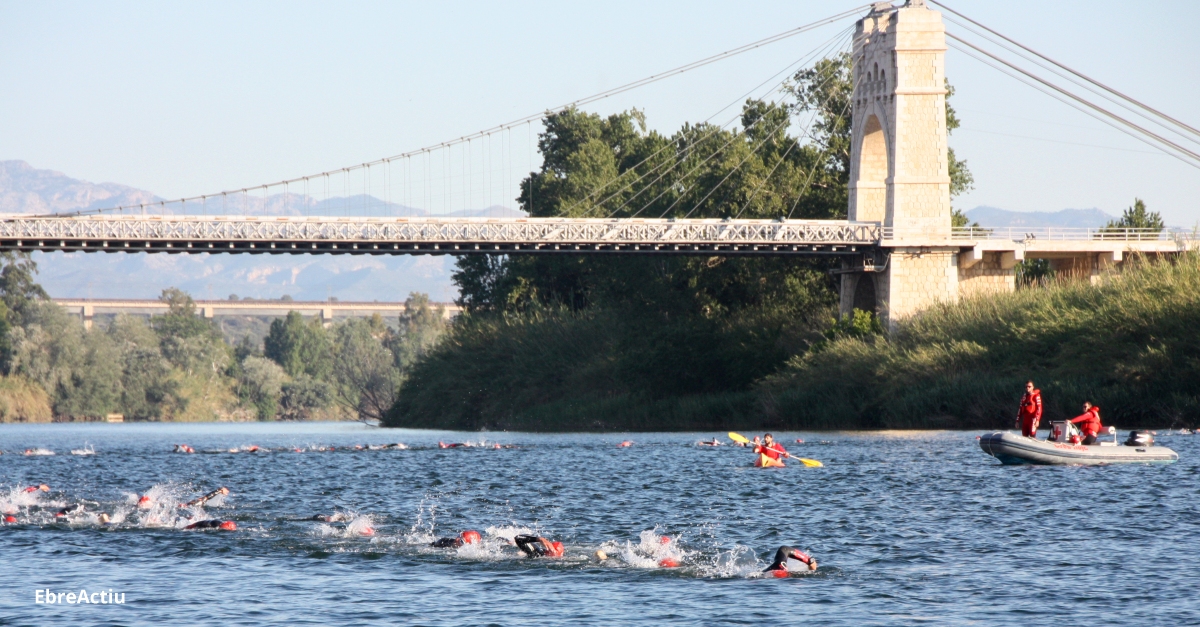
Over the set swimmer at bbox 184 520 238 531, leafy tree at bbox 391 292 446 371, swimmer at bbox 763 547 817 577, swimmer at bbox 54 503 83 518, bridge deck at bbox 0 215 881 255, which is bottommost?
swimmer at bbox 54 503 83 518

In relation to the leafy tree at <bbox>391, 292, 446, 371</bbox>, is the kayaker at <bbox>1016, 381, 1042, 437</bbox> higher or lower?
lower

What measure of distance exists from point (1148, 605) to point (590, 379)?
58.1 meters

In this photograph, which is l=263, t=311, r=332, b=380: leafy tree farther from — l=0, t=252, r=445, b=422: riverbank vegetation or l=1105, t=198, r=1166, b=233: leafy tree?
l=1105, t=198, r=1166, b=233: leafy tree

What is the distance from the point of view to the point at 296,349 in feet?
513

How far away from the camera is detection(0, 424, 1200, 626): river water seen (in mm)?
16344

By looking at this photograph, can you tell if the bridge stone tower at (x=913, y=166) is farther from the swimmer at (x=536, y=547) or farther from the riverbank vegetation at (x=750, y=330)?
the swimmer at (x=536, y=547)

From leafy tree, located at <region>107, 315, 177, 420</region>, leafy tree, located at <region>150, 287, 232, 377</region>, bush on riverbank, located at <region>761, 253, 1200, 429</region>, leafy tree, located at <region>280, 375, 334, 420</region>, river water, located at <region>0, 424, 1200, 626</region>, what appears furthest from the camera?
leafy tree, located at <region>280, 375, 334, 420</region>

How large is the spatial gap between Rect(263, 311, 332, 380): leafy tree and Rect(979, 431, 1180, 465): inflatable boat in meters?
128

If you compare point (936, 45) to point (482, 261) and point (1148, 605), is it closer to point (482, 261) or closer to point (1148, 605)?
point (482, 261)

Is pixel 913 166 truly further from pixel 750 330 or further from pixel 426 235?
pixel 426 235

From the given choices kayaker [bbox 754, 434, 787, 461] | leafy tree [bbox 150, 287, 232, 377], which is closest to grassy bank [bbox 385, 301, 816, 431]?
kayaker [bbox 754, 434, 787, 461]

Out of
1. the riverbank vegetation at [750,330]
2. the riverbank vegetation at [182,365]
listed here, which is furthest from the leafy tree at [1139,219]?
the riverbank vegetation at [182,365]

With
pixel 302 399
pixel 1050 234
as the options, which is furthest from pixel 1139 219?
pixel 302 399

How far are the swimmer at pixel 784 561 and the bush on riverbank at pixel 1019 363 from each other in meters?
30.2
